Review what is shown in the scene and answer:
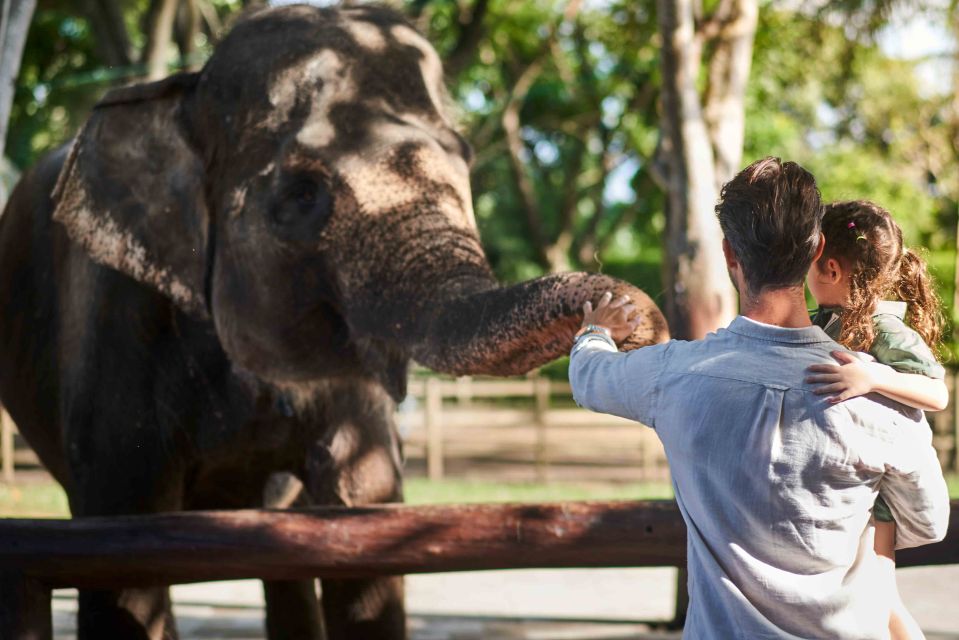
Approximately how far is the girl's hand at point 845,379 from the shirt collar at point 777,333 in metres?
0.06

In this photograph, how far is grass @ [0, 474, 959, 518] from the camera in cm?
1123

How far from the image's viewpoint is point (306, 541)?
314 centimetres

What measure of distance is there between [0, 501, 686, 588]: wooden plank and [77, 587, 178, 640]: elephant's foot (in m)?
0.40

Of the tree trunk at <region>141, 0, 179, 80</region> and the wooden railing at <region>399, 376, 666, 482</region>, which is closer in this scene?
the tree trunk at <region>141, 0, 179, 80</region>

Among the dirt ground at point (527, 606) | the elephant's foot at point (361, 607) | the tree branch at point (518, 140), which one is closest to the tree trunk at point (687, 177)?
the dirt ground at point (527, 606)

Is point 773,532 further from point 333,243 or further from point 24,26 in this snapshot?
point 24,26

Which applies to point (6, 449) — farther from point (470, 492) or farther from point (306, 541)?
point (306, 541)

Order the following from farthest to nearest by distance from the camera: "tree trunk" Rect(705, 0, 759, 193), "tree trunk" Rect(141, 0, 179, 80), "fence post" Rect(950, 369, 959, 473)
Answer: "fence post" Rect(950, 369, 959, 473) → "tree trunk" Rect(141, 0, 179, 80) → "tree trunk" Rect(705, 0, 759, 193)

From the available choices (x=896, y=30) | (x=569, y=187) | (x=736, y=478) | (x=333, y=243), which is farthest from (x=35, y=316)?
(x=569, y=187)

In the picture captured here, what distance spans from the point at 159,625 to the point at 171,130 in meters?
1.44

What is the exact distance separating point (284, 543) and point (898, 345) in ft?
5.43

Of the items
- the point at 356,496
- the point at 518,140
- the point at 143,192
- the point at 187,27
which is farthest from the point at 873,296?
the point at 518,140

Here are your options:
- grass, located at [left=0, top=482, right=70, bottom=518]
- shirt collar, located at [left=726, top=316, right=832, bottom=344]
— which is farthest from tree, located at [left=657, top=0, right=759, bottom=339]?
shirt collar, located at [left=726, top=316, right=832, bottom=344]

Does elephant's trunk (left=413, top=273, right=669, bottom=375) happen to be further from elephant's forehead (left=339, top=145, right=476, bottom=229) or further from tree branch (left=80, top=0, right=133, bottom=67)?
tree branch (left=80, top=0, right=133, bottom=67)
